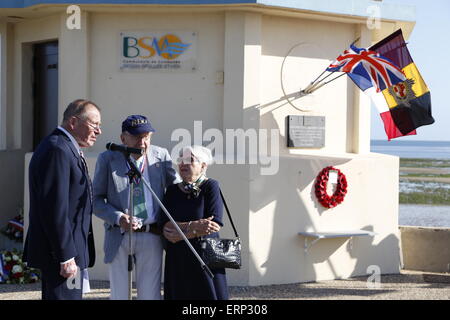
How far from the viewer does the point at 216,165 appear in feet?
27.8

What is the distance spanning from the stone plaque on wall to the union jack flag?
0.88 metres

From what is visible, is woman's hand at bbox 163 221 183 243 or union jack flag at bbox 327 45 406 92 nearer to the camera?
woman's hand at bbox 163 221 183 243

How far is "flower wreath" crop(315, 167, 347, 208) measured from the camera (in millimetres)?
8930

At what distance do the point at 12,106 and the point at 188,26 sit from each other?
10.3 ft

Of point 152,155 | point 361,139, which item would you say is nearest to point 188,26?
point 361,139

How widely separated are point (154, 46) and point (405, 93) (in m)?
3.14

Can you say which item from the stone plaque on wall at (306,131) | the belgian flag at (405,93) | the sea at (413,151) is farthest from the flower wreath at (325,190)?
the sea at (413,151)

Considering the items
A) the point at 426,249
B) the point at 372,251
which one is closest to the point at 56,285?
the point at 372,251

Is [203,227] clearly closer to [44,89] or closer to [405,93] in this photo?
[405,93]

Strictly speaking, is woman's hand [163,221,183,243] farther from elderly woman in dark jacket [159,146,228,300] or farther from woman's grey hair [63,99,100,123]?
woman's grey hair [63,99,100,123]

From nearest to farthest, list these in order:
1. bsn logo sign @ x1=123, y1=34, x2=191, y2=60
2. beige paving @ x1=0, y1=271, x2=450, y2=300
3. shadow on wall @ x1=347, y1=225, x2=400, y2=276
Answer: beige paving @ x1=0, y1=271, x2=450, y2=300 → bsn logo sign @ x1=123, y1=34, x2=191, y2=60 → shadow on wall @ x1=347, y1=225, x2=400, y2=276

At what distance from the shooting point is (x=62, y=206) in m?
4.30

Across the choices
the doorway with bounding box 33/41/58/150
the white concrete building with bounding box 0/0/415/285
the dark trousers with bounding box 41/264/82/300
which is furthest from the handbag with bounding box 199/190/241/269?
the doorway with bounding box 33/41/58/150

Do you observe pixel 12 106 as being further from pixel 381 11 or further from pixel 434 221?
pixel 434 221
